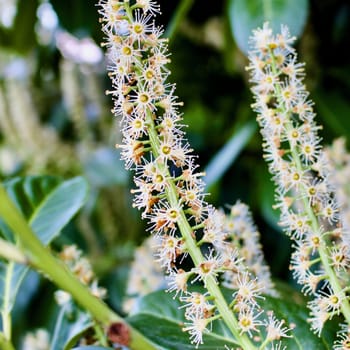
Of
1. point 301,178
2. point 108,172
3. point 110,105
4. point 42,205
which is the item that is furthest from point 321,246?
point 110,105

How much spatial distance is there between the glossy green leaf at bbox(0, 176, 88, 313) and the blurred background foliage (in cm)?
36

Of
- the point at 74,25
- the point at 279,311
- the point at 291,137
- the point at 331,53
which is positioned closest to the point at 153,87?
the point at 291,137

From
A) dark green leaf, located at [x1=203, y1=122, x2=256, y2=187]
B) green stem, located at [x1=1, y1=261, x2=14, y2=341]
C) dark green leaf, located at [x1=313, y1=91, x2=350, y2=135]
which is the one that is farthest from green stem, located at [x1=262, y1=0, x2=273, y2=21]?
green stem, located at [x1=1, y1=261, x2=14, y2=341]

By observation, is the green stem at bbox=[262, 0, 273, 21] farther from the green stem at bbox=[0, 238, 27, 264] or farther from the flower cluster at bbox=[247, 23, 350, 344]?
the green stem at bbox=[0, 238, 27, 264]

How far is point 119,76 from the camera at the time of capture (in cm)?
42

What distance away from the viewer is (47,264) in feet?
1.09

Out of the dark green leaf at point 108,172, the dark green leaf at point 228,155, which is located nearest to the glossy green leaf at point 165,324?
the dark green leaf at point 228,155

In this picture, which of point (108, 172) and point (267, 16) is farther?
point (108, 172)

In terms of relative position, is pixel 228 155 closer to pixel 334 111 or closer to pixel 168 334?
pixel 334 111

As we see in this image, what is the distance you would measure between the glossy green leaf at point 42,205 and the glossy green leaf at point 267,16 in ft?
1.10

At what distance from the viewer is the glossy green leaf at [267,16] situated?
92cm

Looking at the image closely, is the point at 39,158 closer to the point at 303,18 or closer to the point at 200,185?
the point at 303,18

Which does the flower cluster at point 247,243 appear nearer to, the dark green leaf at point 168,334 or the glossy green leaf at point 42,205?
the dark green leaf at point 168,334

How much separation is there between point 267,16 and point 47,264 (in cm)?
70
